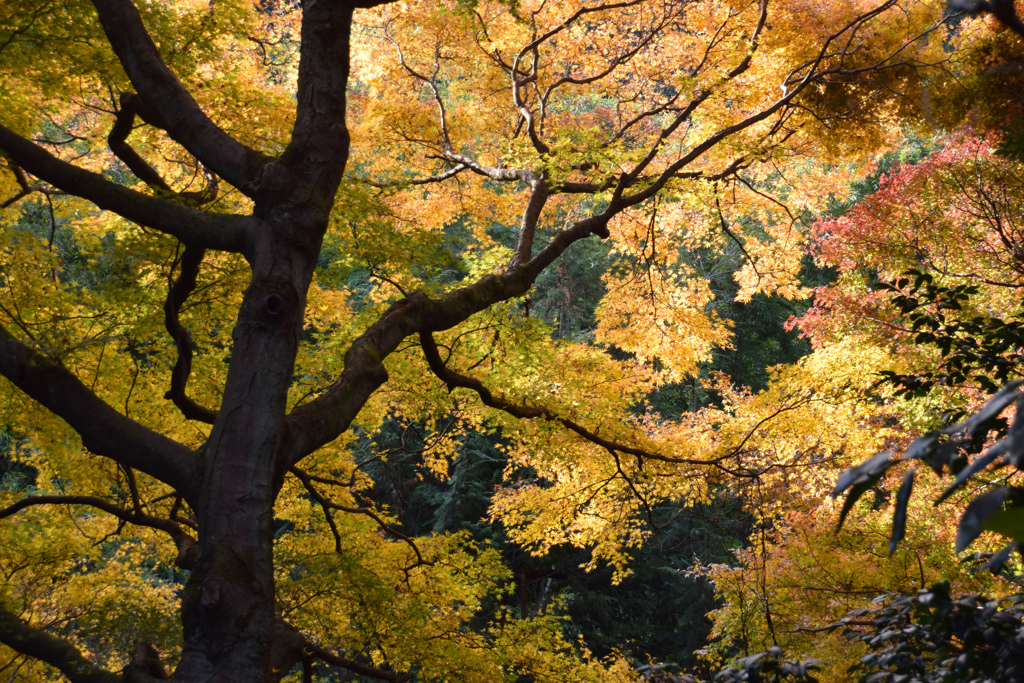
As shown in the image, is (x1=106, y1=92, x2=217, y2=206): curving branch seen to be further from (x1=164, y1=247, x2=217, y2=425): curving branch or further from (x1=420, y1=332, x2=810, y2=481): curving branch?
(x1=420, y1=332, x2=810, y2=481): curving branch

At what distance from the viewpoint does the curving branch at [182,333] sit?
335 centimetres

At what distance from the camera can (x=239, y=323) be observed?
8.90ft

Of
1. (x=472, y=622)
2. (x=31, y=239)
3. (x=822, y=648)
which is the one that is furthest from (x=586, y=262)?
(x=31, y=239)

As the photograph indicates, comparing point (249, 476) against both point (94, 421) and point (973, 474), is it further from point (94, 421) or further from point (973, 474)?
point (973, 474)

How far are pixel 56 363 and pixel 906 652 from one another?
10.4 ft

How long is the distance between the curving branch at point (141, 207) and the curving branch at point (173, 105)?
0.21m

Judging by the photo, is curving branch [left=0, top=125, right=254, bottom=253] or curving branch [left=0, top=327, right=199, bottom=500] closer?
curving branch [left=0, top=327, right=199, bottom=500]

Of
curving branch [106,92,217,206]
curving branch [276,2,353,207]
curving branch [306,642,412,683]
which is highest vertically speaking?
curving branch [106,92,217,206]

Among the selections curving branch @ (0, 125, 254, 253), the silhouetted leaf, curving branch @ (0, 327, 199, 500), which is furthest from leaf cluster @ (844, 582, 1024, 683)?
curving branch @ (0, 125, 254, 253)

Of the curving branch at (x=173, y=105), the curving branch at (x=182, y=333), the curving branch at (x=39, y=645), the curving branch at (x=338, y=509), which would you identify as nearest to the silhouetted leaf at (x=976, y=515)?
the curving branch at (x=173, y=105)

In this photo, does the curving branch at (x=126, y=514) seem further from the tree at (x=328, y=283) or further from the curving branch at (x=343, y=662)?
the curving branch at (x=343, y=662)

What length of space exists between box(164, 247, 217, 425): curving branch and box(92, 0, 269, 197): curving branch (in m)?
0.52

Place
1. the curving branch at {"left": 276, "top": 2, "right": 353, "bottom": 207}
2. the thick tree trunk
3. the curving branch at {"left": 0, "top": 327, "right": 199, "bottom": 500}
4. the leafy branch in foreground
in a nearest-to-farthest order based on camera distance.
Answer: the leafy branch in foreground, the thick tree trunk, the curving branch at {"left": 0, "top": 327, "right": 199, "bottom": 500}, the curving branch at {"left": 276, "top": 2, "right": 353, "bottom": 207}

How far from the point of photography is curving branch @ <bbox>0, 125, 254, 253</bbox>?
9.80ft
